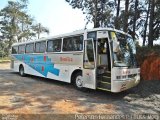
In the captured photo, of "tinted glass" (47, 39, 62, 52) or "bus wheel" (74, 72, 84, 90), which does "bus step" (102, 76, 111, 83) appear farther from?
"tinted glass" (47, 39, 62, 52)

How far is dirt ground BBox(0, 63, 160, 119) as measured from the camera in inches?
302

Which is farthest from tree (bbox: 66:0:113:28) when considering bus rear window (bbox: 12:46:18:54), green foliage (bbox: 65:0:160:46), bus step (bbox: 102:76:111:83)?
bus step (bbox: 102:76:111:83)

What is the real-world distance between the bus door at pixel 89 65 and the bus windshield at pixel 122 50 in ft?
3.47

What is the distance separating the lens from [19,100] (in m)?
8.74

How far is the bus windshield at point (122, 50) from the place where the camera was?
942cm

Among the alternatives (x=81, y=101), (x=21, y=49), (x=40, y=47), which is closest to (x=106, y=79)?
(x=81, y=101)

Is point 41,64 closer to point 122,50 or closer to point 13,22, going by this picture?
point 122,50

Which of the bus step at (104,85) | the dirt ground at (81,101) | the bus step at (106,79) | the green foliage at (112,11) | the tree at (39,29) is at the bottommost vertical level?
the dirt ground at (81,101)

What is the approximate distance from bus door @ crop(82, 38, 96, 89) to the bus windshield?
1.06 metres

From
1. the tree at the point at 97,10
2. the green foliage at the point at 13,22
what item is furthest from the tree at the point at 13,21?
the tree at the point at 97,10

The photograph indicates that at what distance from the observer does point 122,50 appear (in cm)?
984

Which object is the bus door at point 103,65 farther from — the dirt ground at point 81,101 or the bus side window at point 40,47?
the bus side window at point 40,47

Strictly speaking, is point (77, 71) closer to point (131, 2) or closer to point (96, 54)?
point (96, 54)

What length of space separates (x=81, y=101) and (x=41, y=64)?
599cm
